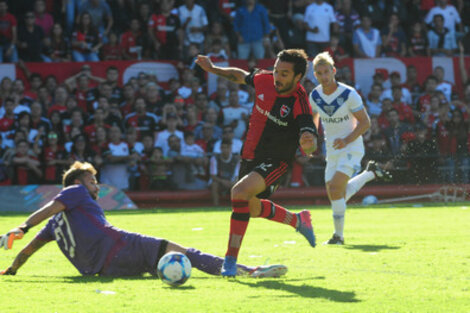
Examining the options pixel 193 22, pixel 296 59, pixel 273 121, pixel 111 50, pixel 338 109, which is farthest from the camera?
pixel 193 22

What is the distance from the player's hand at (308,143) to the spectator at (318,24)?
503 inches

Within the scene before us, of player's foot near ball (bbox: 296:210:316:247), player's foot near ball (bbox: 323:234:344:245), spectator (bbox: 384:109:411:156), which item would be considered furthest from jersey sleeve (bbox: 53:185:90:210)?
spectator (bbox: 384:109:411:156)

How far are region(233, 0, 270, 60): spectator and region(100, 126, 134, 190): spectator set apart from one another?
4.02 meters

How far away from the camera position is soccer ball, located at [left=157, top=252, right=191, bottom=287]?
6.53 metres

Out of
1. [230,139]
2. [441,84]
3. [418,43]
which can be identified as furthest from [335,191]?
[418,43]

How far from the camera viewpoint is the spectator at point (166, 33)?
19359 millimetres

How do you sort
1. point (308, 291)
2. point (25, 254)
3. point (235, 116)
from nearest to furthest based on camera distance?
point (308, 291) → point (25, 254) → point (235, 116)

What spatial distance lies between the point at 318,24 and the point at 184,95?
12.3ft

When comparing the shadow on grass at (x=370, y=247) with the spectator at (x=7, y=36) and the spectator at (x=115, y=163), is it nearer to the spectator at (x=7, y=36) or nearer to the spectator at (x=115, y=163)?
the spectator at (x=115, y=163)

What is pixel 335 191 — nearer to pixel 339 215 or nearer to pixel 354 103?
pixel 339 215

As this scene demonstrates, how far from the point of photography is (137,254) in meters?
6.99

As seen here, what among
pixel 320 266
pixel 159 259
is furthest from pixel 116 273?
pixel 320 266

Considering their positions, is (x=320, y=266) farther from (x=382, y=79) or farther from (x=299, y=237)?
(x=382, y=79)

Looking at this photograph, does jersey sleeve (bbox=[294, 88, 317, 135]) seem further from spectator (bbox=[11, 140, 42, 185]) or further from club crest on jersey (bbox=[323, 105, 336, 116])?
spectator (bbox=[11, 140, 42, 185])
